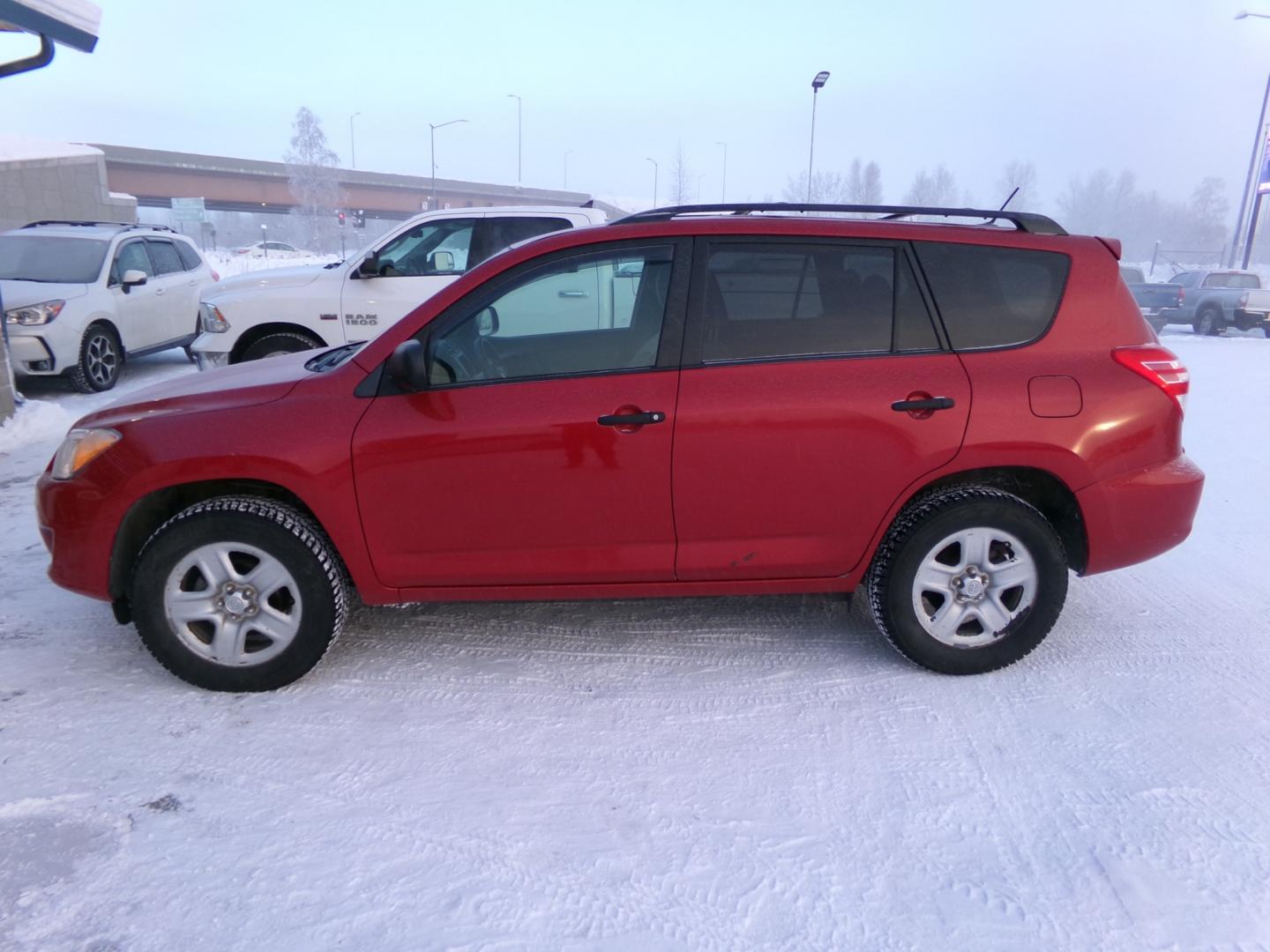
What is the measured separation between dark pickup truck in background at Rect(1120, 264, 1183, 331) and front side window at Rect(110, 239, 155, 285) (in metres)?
21.4

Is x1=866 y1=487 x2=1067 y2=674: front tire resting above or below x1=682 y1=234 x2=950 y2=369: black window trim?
below

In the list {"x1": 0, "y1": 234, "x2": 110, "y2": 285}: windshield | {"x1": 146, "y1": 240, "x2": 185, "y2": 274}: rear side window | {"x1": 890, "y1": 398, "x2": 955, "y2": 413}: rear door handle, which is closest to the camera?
{"x1": 890, "y1": 398, "x2": 955, "y2": 413}: rear door handle

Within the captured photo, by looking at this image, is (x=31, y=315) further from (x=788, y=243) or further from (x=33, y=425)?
(x=788, y=243)

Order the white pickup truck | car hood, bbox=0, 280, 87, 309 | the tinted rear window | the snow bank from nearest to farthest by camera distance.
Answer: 1. the snow bank
2. the white pickup truck
3. car hood, bbox=0, 280, 87, 309
4. the tinted rear window

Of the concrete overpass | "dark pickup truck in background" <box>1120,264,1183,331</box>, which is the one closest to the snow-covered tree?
the concrete overpass

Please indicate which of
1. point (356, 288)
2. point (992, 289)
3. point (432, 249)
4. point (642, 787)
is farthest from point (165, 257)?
point (642, 787)

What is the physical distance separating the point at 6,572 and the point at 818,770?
4.18 meters

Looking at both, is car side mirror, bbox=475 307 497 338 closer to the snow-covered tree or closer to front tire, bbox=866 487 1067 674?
front tire, bbox=866 487 1067 674

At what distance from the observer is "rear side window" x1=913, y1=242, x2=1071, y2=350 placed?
3553 mm

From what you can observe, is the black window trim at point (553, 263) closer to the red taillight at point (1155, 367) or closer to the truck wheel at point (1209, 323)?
the red taillight at point (1155, 367)

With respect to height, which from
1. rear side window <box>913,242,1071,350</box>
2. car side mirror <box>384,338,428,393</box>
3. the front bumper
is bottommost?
the front bumper

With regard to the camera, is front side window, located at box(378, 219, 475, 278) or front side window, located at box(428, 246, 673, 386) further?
front side window, located at box(378, 219, 475, 278)

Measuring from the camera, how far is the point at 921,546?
351cm

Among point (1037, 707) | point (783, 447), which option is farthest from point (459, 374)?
point (1037, 707)
